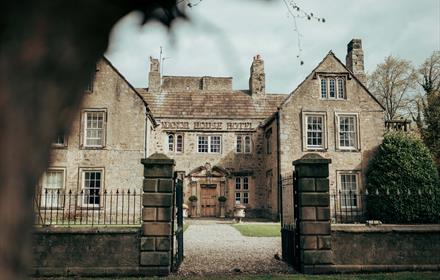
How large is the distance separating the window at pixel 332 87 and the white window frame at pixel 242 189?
25.3ft

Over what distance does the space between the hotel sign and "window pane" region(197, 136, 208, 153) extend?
2.27ft

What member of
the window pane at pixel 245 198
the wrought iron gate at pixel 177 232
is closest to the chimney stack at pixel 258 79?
the window pane at pixel 245 198

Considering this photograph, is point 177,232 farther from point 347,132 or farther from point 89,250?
point 347,132

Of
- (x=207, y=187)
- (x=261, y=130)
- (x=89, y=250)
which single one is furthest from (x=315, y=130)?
(x=89, y=250)

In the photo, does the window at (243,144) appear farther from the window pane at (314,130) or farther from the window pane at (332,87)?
the window pane at (332,87)

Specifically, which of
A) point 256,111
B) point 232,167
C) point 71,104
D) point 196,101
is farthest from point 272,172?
point 71,104

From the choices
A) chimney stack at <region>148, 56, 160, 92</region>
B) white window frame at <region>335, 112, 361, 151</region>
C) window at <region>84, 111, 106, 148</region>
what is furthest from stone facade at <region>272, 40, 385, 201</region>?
chimney stack at <region>148, 56, 160, 92</region>

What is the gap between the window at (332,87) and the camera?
23.0 metres

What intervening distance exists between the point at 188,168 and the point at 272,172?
19.1 feet

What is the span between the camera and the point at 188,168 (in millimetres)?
26484

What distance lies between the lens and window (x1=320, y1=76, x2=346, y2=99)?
23.0 m

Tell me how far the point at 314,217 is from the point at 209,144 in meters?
19.0

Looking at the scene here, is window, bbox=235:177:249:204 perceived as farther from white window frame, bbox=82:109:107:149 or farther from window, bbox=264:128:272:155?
white window frame, bbox=82:109:107:149

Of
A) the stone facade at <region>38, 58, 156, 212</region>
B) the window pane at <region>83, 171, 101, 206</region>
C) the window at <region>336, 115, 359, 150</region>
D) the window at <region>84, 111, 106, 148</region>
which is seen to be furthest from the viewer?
the window at <region>336, 115, 359, 150</region>
